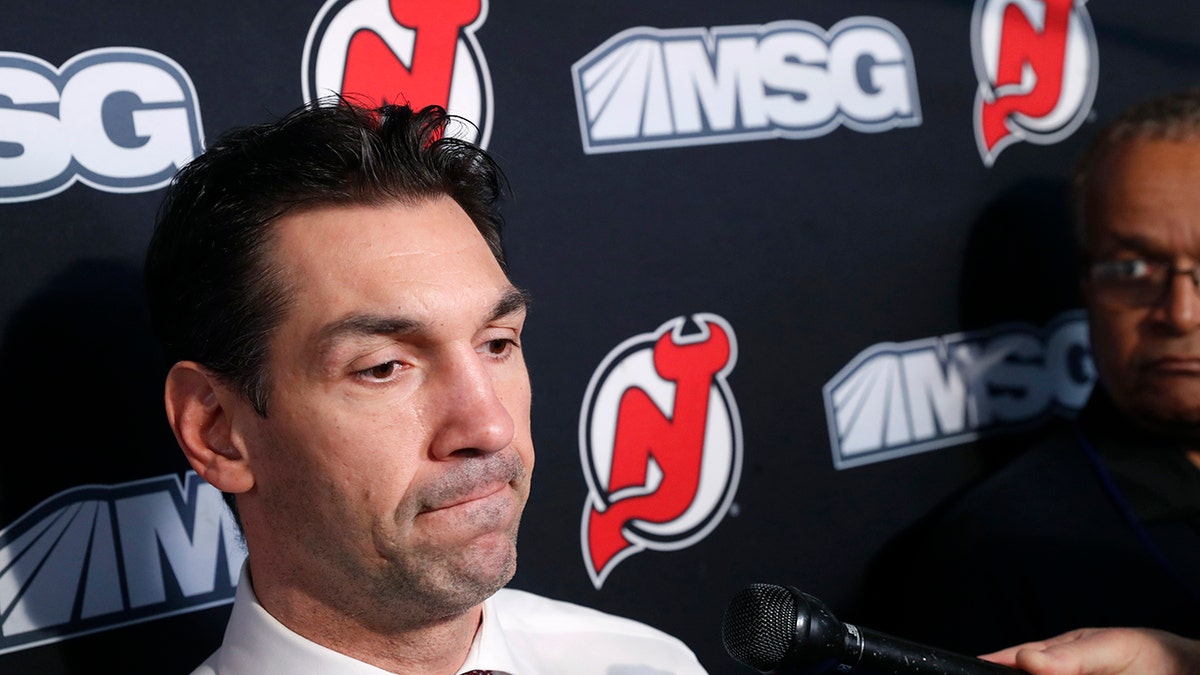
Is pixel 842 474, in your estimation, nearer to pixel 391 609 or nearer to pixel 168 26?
pixel 391 609

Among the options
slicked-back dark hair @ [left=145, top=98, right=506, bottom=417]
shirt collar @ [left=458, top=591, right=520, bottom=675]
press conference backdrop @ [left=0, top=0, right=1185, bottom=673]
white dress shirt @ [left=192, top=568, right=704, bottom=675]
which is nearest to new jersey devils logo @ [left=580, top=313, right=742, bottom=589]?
press conference backdrop @ [left=0, top=0, right=1185, bottom=673]

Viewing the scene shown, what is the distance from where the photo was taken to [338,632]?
95 cm

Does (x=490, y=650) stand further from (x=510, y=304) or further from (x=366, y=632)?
(x=510, y=304)

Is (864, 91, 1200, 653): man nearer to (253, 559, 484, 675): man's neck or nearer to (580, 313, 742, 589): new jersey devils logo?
(580, 313, 742, 589): new jersey devils logo

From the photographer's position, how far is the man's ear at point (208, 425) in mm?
942

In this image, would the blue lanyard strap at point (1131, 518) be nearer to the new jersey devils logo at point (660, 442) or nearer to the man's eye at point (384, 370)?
the new jersey devils logo at point (660, 442)

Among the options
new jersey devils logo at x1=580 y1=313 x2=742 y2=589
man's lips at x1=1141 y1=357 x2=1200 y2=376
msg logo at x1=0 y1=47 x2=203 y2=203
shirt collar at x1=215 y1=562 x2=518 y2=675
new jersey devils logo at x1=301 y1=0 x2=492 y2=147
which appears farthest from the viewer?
man's lips at x1=1141 y1=357 x2=1200 y2=376

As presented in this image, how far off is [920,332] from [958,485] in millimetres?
213

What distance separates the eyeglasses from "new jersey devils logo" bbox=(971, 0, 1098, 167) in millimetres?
246

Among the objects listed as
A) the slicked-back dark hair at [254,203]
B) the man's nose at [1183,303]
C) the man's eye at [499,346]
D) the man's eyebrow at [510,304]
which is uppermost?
the slicked-back dark hair at [254,203]

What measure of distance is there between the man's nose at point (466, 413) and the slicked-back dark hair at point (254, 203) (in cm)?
13

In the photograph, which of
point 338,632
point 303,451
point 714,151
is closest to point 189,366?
point 303,451

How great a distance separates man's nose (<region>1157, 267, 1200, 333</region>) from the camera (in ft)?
4.66

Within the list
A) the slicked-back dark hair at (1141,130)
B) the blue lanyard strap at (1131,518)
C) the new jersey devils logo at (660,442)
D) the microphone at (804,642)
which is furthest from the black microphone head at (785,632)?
the slicked-back dark hair at (1141,130)
